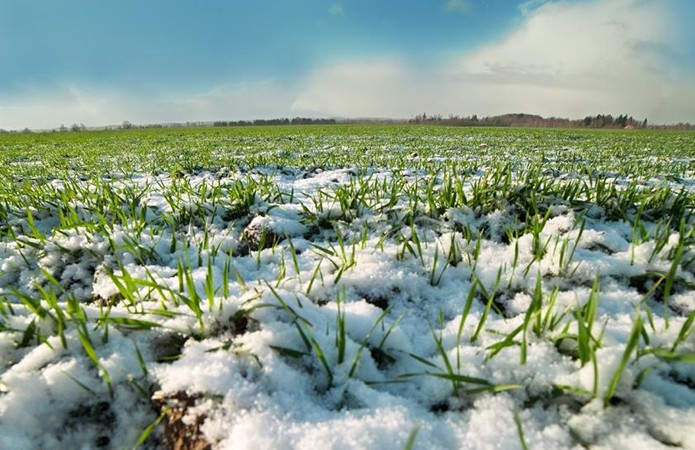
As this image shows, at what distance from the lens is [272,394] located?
108 centimetres

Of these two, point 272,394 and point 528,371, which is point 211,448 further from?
point 528,371

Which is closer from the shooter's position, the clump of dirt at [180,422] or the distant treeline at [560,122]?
the clump of dirt at [180,422]

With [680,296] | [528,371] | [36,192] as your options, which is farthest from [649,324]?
[36,192]

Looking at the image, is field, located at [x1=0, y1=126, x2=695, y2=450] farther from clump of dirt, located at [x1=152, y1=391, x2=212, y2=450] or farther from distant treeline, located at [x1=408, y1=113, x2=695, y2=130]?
distant treeline, located at [x1=408, y1=113, x2=695, y2=130]

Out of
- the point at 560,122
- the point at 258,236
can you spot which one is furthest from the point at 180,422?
the point at 560,122

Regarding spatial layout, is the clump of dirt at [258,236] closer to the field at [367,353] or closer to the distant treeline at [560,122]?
the field at [367,353]

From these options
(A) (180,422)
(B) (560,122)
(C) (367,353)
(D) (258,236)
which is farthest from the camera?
(B) (560,122)

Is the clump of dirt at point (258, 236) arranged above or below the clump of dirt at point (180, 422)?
above

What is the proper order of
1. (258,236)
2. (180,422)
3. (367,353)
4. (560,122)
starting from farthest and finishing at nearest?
1. (560,122)
2. (258,236)
3. (367,353)
4. (180,422)

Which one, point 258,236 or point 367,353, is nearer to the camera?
point 367,353

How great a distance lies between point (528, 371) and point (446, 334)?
12.9 inches

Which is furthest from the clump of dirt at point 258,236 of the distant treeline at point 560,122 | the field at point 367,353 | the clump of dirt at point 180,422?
the distant treeline at point 560,122

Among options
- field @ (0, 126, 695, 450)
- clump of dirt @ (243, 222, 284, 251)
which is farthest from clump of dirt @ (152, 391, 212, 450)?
clump of dirt @ (243, 222, 284, 251)

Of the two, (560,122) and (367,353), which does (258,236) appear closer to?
(367,353)
